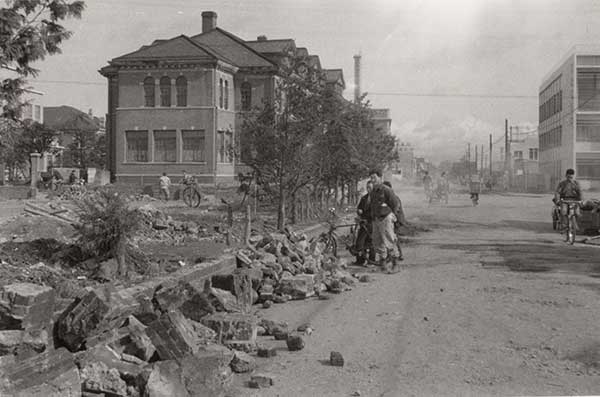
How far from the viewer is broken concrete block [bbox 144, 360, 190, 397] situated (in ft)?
16.2

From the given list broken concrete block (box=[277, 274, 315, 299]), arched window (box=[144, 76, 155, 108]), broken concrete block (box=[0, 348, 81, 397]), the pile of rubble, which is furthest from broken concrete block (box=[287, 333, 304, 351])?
arched window (box=[144, 76, 155, 108])

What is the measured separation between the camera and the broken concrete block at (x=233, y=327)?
21.7 feet

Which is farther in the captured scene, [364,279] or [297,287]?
[364,279]

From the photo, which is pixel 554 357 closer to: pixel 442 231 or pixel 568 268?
pixel 568 268

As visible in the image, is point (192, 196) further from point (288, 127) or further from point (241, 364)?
point (241, 364)

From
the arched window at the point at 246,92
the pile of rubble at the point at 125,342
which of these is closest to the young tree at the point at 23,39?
the pile of rubble at the point at 125,342

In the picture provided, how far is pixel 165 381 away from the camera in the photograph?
16.5 ft

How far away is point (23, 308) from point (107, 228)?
3.63m

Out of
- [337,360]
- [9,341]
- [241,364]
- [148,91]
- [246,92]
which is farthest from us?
[246,92]

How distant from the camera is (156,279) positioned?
8.21 m

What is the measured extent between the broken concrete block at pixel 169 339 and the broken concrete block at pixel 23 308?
0.91 metres

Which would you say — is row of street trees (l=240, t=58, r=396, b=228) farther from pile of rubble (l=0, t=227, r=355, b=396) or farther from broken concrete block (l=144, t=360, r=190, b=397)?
broken concrete block (l=144, t=360, r=190, b=397)

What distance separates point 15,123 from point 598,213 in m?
16.0

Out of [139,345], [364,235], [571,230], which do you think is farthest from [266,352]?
[571,230]
